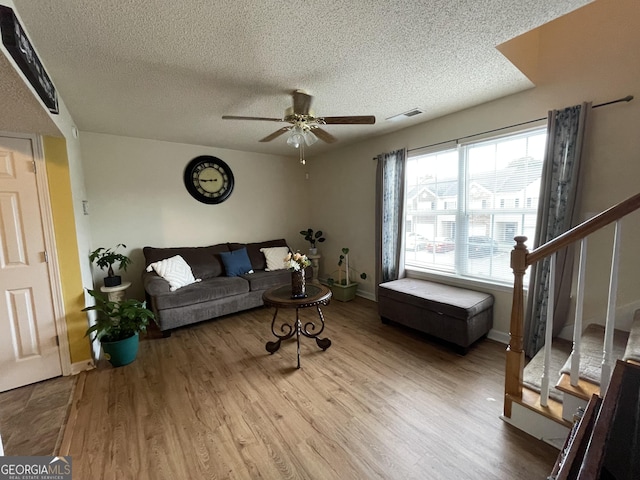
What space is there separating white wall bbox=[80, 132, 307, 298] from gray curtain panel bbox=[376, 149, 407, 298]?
2.00m

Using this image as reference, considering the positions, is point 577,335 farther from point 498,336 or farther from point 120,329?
point 120,329

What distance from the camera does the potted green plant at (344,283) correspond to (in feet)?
13.7

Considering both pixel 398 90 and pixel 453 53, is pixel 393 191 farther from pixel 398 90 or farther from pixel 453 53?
pixel 453 53

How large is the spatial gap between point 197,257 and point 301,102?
2.57 m

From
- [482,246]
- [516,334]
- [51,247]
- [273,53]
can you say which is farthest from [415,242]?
[51,247]

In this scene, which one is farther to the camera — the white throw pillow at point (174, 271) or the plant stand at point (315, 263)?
the plant stand at point (315, 263)

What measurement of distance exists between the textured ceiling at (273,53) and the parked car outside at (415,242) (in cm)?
A: 151

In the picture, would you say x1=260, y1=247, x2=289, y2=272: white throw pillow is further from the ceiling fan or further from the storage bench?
the ceiling fan

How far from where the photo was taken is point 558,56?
2256mm

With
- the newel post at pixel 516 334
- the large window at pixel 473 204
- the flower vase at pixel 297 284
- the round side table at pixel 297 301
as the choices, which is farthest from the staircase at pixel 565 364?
the flower vase at pixel 297 284

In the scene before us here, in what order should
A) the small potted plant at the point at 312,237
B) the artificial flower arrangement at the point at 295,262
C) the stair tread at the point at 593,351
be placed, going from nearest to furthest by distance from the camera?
1. the stair tread at the point at 593,351
2. the artificial flower arrangement at the point at 295,262
3. the small potted plant at the point at 312,237

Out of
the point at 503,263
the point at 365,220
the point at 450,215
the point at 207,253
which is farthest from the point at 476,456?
the point at 207,253

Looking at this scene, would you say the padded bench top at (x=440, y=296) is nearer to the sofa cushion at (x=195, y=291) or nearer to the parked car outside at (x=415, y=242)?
the parked car outside at (x=415, y=242)

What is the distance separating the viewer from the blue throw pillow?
3866mm
